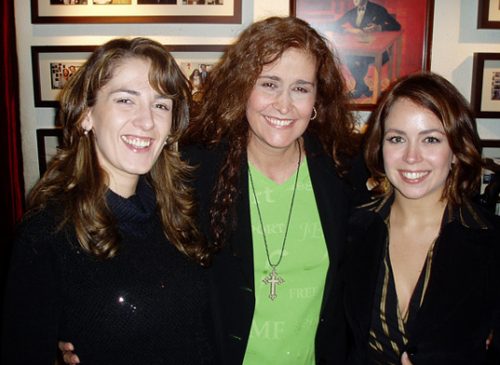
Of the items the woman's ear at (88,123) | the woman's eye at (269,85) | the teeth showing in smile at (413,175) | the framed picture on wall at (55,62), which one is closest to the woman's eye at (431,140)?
the teeth showing in smile at (413,175)

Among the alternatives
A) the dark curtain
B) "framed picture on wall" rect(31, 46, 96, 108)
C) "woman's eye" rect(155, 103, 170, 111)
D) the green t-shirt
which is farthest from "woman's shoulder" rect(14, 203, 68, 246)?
"framed picture on wall" rect(31, 46, 96, 108)

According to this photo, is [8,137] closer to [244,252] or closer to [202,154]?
[202,154]

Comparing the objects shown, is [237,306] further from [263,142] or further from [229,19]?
[229,19]

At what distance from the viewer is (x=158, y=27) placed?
276cm

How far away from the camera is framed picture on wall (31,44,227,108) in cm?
275

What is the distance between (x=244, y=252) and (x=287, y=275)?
0.21m

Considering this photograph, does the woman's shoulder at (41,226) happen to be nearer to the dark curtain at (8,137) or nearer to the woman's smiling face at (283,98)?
the woman's smiling face at (283,98)

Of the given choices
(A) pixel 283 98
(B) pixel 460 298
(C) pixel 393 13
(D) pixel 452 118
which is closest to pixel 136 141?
(A) pixel 283 98

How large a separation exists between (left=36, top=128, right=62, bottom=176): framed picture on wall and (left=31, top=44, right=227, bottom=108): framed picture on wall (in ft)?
1.04

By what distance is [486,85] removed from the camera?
2.80 m

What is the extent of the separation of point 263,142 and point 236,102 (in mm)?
216

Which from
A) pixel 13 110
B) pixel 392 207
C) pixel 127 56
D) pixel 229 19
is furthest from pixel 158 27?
pixel 392 207

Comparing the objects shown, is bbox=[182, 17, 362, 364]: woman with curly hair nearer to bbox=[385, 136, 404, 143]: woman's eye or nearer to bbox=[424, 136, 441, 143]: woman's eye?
bbox=[385, 136, 404, 143]: woman's eye

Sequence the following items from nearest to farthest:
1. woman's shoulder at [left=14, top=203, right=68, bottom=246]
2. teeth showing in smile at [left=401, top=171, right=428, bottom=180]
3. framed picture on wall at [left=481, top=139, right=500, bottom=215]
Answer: woman's shoulder at [left=14, top=203, right=68, bottom=246] < teeth showing in smile at [left=401, top=171, right=428, bottom=180] < framed picture on wall at [left=481, top=139, right=500, bottom=215]
